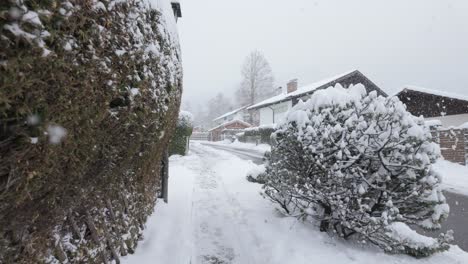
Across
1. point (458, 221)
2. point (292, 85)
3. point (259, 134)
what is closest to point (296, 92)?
point (292, 85)

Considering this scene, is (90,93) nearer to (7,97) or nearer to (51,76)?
(51,76)

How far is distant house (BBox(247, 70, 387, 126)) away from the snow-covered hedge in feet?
62.9

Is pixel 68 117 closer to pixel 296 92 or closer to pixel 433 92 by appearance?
pixel 433 92

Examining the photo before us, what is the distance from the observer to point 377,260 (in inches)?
155

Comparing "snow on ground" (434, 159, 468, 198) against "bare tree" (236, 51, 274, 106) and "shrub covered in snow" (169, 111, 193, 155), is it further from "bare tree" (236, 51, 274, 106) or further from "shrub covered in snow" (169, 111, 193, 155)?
"bare tree" (236, 51, 274, 106)

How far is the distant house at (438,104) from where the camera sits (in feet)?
59.9

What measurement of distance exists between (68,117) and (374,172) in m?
4.02

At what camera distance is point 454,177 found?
1221 centimetres

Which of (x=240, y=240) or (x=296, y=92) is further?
(x=296, y=92)

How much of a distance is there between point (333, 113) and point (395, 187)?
134 centimetres

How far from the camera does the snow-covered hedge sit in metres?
1.20

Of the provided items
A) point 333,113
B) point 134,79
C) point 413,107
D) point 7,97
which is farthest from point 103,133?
point 413,107

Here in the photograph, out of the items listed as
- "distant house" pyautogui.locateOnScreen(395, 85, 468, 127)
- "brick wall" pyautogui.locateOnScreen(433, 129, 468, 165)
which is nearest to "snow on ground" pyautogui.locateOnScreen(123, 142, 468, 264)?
"brick wall" pyautogui.locateOnScreen(433, 129, 468, 165)

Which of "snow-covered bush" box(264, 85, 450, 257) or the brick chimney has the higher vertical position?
the brick chimney
